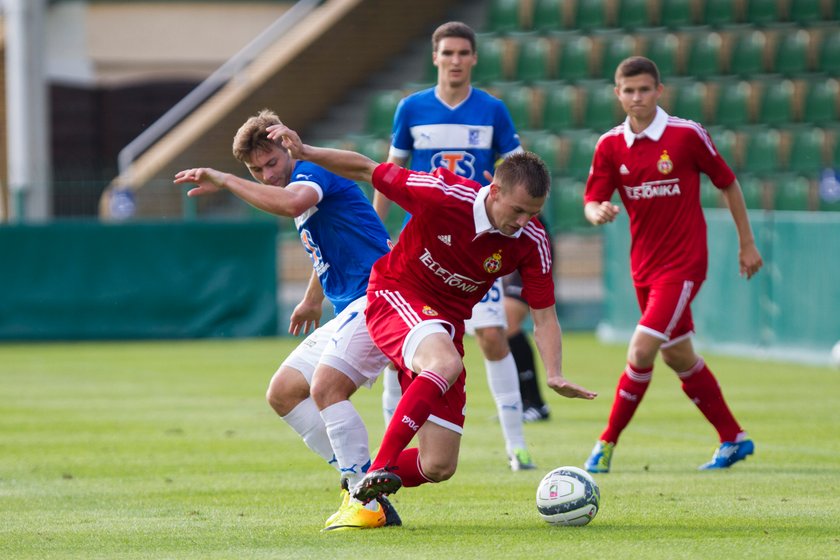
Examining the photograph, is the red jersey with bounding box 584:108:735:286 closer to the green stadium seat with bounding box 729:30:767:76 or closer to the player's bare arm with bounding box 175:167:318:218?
the player's bare arm with bounding box 175:167:318:218

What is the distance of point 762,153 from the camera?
24766 mm

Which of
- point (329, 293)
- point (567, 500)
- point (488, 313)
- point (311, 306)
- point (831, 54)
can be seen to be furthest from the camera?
point (831, 54)

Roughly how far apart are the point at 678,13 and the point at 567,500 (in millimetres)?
21585

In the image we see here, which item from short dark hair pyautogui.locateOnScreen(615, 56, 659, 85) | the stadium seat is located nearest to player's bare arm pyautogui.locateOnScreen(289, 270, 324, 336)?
short dark hair pyautogui.locateOnScreen(615, 56, 659, 85)

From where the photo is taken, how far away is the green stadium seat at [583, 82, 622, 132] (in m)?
25.4

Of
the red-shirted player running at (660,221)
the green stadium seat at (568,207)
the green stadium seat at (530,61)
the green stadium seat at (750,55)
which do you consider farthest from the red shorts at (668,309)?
the green stadium seat at (750,55)

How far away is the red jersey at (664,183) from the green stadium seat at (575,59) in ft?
58.3

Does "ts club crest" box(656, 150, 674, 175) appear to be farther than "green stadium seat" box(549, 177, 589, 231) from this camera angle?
No

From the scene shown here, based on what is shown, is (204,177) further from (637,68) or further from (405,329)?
(637,68)

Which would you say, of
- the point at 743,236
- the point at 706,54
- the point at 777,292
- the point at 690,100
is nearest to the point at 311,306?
the point at 743,236

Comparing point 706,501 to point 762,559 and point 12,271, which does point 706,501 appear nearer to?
point 762,559

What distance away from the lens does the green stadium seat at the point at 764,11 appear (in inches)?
1056

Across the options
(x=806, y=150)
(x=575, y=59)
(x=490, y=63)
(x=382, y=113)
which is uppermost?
(x=575, y=59)

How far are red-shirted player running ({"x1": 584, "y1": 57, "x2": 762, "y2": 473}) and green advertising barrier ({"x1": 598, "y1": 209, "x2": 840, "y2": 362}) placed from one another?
24.7 feet
